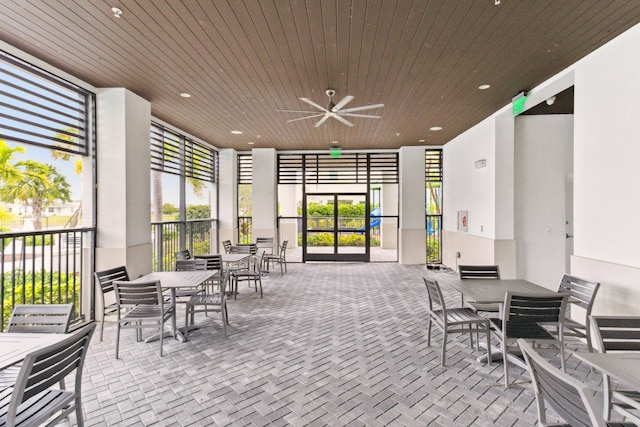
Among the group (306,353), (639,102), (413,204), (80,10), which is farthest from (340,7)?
(413,204)

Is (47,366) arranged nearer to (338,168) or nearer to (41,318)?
(41,318)

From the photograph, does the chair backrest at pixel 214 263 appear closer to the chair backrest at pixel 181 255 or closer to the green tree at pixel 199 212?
the chair backrest at pixel 181 255

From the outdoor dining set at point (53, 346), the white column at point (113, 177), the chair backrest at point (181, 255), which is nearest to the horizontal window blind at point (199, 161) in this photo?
the chair backrest at point (181, 255)

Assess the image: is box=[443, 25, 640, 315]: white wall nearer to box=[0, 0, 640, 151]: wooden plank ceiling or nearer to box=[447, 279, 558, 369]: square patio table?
box=[0, 0, 640, 151]: wooden plank ceiling

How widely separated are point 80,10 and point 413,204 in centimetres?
833

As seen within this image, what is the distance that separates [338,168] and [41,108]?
24.2 ft

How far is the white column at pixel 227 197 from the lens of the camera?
379 inches

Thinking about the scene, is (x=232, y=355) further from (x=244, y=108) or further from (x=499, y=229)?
(x=499, y=229)

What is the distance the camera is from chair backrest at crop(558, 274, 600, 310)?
312 cm

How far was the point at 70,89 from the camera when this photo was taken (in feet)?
14.4

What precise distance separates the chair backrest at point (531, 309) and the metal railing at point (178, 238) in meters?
5.94

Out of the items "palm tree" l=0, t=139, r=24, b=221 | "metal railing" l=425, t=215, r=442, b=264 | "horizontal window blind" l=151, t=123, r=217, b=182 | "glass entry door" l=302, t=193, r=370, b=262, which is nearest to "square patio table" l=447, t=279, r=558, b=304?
"metal railing" l=425, t=215, r=442, b=264

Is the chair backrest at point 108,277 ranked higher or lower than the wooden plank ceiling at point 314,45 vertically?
lower

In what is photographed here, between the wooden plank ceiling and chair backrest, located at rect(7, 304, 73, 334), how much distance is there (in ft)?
8.56
